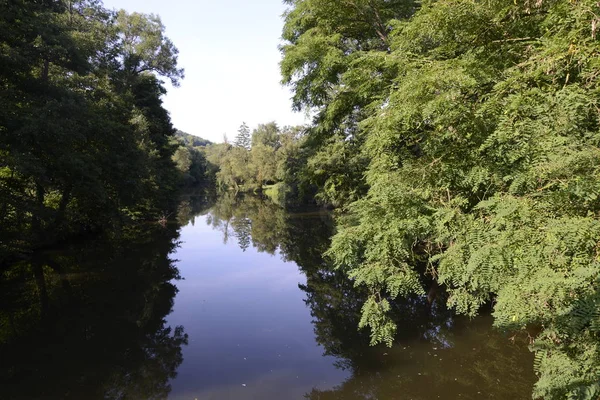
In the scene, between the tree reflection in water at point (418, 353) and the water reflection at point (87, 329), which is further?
the water reflection at point (87, 329)

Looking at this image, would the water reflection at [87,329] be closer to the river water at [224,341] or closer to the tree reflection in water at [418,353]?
the river water at [224,341]

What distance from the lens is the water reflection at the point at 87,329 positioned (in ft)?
26.1

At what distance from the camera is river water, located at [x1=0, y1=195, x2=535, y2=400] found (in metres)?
7.92

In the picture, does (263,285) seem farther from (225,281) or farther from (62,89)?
(62,89)

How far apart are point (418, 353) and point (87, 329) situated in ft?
32.9

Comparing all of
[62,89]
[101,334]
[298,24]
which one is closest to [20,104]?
[62,89]

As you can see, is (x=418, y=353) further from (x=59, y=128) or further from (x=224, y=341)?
(x=59, y=128)

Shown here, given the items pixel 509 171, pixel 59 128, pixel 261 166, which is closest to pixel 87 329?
pixel 59 128

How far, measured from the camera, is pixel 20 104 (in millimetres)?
15453

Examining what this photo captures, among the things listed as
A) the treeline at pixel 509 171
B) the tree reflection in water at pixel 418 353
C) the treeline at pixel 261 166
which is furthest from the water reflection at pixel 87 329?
the treeline at pixel 261 166

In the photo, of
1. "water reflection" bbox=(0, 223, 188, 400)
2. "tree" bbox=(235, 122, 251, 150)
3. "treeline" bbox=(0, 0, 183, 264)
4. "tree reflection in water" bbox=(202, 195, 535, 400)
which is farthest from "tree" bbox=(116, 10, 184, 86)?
"tree" bbox=(235, 122, 251, 150)

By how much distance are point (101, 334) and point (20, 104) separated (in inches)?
466

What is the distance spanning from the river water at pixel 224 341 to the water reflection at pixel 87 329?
4 cm

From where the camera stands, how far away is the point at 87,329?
10.7m
